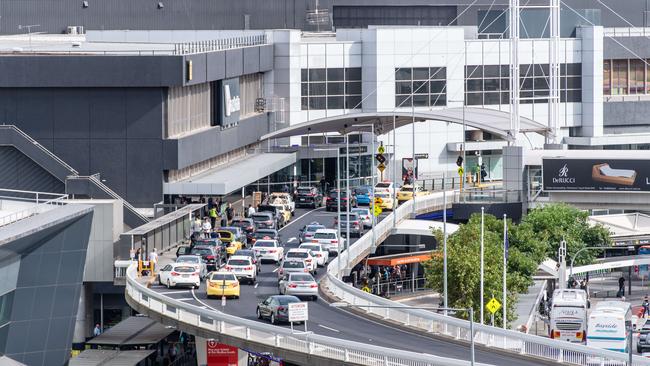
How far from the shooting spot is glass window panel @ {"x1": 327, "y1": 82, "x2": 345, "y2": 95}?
444 ft

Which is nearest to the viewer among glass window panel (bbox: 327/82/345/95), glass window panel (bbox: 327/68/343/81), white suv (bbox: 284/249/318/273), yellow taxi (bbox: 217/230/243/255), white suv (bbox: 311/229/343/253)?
white suv (bbox: 284/249/318/273)

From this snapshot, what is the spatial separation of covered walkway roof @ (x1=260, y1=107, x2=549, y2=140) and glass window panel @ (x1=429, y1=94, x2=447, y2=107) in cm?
637

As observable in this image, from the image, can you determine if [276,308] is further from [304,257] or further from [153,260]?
[153,260]

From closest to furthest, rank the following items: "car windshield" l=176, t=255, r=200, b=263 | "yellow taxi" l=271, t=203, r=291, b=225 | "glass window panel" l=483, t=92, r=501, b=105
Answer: "car windshield" l=176, t=255, r=200, b=263, "yellow taxi" l=271, t=203, r=291, b=225, "glass window panel" l=483, t=92, r=501, b=105

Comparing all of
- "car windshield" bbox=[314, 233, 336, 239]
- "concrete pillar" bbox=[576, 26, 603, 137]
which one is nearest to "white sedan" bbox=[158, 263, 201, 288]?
"car windshield" bbox=[314, 233, 336, 239]

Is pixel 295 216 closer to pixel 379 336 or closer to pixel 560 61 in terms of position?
pixel 560 61

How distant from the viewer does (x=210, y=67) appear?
111 metres

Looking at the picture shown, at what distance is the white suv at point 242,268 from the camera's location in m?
81.5

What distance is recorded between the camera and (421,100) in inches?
5330

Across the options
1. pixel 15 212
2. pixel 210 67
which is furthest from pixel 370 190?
pixel 15 212

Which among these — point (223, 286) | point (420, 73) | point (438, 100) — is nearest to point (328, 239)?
point (223, 286)

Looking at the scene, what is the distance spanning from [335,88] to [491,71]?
12492 mm

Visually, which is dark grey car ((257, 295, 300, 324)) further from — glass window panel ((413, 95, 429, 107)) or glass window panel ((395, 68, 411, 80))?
glass window panel ((413, 95, 429, 107))

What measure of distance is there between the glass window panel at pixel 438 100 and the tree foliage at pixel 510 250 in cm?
2610
